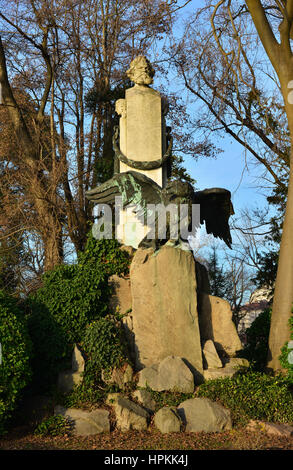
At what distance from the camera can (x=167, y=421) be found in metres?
6.14

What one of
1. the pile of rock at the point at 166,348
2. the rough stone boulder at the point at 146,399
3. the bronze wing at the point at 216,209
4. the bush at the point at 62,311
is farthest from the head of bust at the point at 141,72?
the rough stone boulder at the point at 146,399

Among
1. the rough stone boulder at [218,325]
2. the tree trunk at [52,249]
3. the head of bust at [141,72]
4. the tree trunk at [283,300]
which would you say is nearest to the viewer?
the rough stone boulder at [218,325]

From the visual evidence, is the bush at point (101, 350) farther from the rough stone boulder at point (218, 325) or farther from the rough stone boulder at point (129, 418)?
the rough stone boulder at point (218, 325)

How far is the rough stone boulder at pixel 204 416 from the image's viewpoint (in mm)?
6266

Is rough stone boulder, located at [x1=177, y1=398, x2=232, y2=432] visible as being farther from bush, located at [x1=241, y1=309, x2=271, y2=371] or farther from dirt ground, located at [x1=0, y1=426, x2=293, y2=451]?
bush, located at [x1=241, y1=309, x2=271, y2=371]

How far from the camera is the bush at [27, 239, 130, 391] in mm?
7098

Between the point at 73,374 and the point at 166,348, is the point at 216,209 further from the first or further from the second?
the point at 73,374

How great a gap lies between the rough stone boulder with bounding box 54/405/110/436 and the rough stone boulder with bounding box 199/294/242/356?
196cm

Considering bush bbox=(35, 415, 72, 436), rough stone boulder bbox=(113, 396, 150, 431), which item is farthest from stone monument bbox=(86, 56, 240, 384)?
bush bbox=(35, 415, 72, 436)

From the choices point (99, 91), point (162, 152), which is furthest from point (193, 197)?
point (99, 91)

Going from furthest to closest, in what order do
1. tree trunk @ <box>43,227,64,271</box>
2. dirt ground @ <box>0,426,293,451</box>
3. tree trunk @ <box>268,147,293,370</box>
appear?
tree trunk @ <box>43,227,64,271</box>
tree trunk @ <box>268,147,293,370</box>
dirt ground @ <box>0,426,293,451</box>

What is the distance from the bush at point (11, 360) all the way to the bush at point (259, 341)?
15.0 feet
